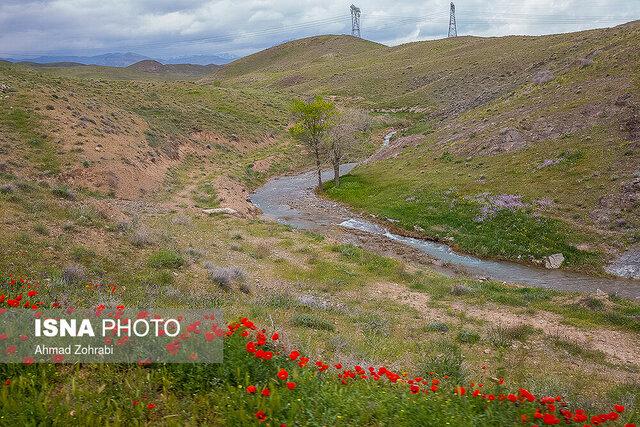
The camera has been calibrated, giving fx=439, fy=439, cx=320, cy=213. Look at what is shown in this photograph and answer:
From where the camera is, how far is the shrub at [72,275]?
12664mm

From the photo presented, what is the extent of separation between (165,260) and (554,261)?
71.0 feet

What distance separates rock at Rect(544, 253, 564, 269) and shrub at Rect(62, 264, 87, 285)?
23966mm

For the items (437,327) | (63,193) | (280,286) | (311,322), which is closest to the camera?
(311,322)

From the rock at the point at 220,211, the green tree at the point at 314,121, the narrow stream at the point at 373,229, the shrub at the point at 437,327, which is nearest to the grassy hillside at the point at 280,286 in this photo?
the shrub at the point at 437,327

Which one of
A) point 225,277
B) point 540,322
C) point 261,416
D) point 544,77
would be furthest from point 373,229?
point 544,77

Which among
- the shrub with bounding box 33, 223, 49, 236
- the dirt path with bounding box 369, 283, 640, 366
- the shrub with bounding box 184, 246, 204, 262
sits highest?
the shrub with bounding box 33, 223, 49, 236

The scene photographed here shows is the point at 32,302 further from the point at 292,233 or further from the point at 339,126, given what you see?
the point at 339,126

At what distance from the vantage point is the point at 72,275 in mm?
12953

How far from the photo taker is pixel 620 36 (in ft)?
185

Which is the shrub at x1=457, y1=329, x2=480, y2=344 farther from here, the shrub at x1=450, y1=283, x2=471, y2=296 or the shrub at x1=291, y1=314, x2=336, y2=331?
the shrub at x1=450, y1=283, x2=471, y2=296

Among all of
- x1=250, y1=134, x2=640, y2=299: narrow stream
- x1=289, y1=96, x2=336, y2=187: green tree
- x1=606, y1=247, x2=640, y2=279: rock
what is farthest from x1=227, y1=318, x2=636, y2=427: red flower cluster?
x1=289, y1=96, x2=336, y2=187: green tree

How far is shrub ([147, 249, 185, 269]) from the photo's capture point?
55.3 ft

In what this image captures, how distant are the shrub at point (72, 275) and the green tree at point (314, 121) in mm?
34107

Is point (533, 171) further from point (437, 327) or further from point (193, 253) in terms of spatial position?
point (193, 253)
